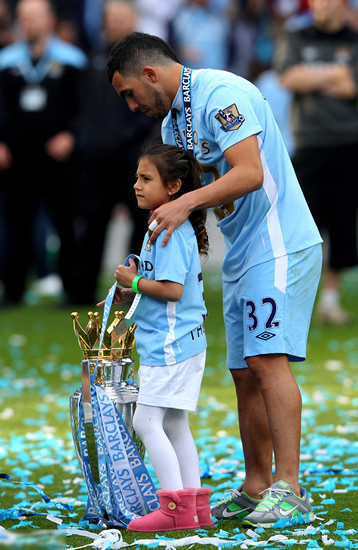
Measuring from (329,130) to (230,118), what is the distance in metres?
5.09

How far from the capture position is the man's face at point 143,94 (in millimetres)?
3182

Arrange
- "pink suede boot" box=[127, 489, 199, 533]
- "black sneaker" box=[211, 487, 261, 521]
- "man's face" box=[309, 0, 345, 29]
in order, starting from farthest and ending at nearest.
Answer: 1. "man's face" box=[309, 0, 345, 29]
2. "black sneaker" box=[211, 487, 261, 521]
3. "pink suede boot" box=[127, 489, 199, 533]

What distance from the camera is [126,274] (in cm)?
312

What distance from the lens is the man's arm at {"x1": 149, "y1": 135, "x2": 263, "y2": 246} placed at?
9.85 feet

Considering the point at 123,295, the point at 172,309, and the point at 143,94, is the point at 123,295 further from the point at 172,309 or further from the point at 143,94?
the point at 143,94

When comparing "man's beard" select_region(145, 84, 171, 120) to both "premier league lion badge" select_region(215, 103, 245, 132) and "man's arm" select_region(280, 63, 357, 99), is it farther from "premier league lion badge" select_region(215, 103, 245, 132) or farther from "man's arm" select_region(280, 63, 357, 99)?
"man's arm" select_region(280, 63, 357, 99)

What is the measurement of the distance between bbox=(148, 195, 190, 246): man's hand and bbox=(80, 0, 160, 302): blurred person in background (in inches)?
225

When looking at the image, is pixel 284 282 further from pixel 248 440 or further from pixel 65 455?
pixel 65 455

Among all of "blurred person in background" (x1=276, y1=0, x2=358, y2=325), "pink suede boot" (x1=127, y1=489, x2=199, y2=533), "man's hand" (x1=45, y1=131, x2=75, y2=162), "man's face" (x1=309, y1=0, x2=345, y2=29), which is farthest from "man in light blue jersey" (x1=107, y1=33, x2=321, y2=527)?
"man's hand" (x1=45, y1=131, x2=75, y2=162)

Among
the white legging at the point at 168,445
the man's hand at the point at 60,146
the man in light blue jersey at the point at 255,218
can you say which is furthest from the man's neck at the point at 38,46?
the white legging at the point at 168,445

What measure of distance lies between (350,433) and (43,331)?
398cm

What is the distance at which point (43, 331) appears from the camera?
808cm

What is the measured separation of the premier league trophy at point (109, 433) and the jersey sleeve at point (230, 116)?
722mm

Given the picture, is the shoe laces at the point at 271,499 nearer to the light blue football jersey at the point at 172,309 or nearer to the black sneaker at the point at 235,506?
the black sneaker at the point at 235,506
